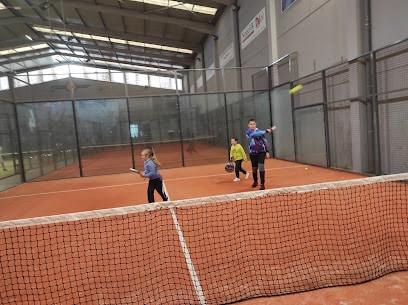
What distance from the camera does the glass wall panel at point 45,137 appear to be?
1319 cm

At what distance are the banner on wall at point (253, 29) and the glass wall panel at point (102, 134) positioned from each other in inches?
313

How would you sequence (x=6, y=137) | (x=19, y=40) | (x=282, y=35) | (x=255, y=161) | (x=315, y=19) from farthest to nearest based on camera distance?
(x=19, y=40)
(x=282, y=35)
(x=6, y=137)
(x=315, y=19)
(x=255, y=161)

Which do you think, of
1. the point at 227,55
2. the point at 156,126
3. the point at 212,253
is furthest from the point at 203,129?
the point at 212,253

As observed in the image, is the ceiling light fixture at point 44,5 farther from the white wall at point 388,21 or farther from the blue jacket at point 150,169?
the white wall at point 388,21

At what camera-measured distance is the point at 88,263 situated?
4176 mm

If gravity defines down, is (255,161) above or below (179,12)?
below

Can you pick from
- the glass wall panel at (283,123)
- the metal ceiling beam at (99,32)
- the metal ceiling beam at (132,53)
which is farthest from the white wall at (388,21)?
the metal ceiling beam at (132,53)

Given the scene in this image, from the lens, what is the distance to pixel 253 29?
56.0ft

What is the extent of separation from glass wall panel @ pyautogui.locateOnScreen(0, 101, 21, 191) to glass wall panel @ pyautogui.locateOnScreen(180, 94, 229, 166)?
701 cm

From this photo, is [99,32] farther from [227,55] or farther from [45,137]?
[45,137]

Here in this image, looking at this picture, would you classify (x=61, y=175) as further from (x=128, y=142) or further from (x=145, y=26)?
(x=145, y=26)

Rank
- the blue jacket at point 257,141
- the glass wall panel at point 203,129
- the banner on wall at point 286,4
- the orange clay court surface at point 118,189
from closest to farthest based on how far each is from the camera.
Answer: the orange clay court surface at point 118,189 → the blue jacket at point 257,141 → the banner on wall at point 286,4 → the glass wall panel at point 203,129

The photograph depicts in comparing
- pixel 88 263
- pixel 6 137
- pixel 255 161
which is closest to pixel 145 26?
pixel 6 137

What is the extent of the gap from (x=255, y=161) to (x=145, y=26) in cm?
1884
